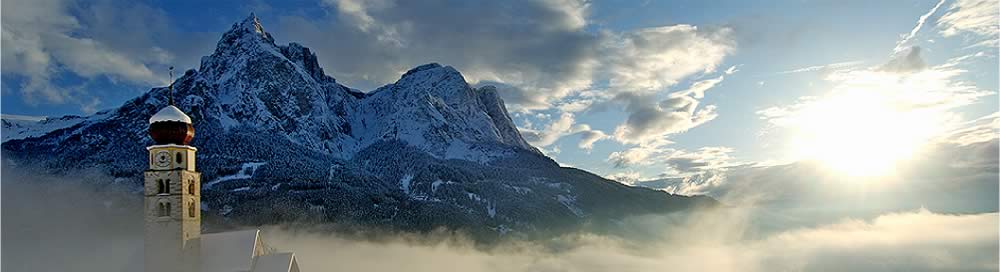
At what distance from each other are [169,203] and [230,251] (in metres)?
8.04

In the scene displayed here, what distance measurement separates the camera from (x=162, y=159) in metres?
77.4

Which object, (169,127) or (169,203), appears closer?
(169,203)

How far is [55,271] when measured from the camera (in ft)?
586

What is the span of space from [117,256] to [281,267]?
348 feet

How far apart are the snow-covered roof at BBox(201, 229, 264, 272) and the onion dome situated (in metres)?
10.9

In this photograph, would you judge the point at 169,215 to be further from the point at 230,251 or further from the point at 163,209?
the point at 230,251

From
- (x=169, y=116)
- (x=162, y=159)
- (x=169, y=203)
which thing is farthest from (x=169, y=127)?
(x=169, y=203)

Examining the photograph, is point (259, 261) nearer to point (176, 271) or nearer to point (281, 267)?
point (281, 267)

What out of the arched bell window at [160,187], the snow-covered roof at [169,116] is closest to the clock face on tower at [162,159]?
the arched bell window at [160,187]

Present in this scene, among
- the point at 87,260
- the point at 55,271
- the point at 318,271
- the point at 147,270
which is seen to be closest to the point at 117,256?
the point at 87,260

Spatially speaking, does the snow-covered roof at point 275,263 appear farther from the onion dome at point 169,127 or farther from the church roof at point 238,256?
the onion dome at point 169,127

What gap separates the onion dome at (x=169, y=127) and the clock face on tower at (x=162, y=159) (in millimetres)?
1392

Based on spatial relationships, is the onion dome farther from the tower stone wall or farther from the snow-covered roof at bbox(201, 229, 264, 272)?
the snow-covered roof at bbox(201, 229, 264, 272)

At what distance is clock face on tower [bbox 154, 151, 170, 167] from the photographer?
77.2 metres
